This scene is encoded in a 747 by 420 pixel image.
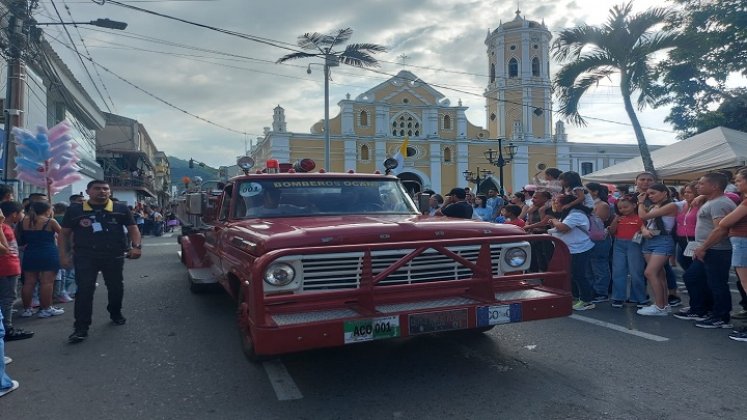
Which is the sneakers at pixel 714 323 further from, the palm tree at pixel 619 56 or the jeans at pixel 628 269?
the palm tree at pixel 619 56

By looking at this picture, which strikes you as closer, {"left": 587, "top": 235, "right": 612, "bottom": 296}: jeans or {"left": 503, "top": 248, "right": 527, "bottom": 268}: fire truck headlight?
{"left": 503, "top": 248, "right": 527, "bottom": 268}: fire truck headlight

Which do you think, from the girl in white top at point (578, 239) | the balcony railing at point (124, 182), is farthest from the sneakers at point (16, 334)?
the balcony railing at point (124, 182)

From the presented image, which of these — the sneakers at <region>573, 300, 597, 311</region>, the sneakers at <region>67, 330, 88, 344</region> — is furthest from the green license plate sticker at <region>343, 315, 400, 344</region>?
the sneakers at <region>573, 300, 597, 311</region>

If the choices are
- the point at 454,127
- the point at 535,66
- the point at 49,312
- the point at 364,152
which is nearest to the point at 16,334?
the point at 49,312

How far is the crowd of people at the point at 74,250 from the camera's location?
18.1ft

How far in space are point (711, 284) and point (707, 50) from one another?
15807 mm

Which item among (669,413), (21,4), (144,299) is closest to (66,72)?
(21,4)

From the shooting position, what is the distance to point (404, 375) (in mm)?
4379

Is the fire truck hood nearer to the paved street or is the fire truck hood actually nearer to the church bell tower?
the paved street

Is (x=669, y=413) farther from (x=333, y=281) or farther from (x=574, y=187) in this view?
(x=574, y=187)

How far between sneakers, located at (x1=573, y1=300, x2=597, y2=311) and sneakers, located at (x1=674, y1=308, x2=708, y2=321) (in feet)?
3.16

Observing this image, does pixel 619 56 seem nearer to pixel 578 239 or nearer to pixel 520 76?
pixel 578 239

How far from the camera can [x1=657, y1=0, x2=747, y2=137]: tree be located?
17.5m

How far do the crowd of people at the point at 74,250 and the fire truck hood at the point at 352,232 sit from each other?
2007mm
